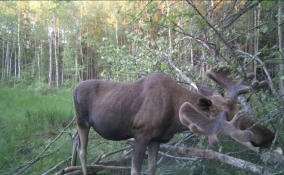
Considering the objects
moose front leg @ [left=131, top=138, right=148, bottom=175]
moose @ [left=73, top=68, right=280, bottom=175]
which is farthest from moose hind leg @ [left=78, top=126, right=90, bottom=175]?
moose front leg @ [left=131, top=138, right=148, bottom=175]

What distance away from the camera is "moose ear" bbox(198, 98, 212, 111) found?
264cm

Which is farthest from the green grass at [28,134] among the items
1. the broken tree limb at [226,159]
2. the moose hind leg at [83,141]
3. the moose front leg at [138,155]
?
the broken tree limb at [226,159]

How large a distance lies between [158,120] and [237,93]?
102 cm

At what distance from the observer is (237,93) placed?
2.91 metres

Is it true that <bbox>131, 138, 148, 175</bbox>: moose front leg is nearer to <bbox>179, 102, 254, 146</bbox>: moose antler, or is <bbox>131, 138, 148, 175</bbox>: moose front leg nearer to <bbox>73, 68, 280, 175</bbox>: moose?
<bbox>73, 68, 280, 175</bbox>: moose

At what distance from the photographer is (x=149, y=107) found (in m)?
2.99

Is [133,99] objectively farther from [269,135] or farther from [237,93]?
[269,135]

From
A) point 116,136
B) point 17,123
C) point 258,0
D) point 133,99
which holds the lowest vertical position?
point 17,123

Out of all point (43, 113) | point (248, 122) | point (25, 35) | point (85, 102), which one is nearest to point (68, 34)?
point (25, 35)

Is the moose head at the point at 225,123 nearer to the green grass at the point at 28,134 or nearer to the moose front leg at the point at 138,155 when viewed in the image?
the moose front leg at the point at 138,155

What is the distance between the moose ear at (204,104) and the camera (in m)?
2.64

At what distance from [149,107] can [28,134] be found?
14.2 feet

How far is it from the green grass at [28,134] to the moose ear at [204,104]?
10.3 feet

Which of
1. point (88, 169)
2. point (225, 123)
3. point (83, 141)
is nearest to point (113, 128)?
point (83, 141)
